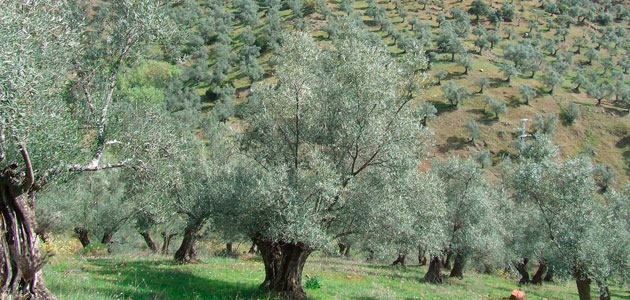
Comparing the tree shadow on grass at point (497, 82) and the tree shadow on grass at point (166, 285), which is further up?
the tree shadow on grass at point (497, 82)

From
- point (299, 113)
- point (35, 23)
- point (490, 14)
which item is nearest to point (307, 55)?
point (299, 113)

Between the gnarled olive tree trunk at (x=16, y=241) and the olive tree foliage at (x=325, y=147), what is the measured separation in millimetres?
6572

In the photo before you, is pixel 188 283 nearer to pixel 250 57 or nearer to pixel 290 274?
pixel 290 274

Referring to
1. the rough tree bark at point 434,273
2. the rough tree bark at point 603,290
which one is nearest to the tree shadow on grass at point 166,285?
the rough tree bark at point 434,273

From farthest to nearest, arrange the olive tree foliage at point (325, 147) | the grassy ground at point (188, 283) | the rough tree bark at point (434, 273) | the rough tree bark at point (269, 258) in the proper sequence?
the rough tree bark at point (434, 273)
the rough tree bark at point (269, 258)
the olive tree foliage at point (325, 147)
the grassy ground at point (188, 283)

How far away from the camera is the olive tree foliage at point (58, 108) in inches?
337

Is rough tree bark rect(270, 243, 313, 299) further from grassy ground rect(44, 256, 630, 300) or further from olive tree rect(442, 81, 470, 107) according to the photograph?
olive tree rect(442, 81, 470, 107)

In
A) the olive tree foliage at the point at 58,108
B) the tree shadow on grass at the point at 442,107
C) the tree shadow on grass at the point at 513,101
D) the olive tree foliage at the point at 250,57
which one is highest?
the olive tree foliage at the point at 250,57

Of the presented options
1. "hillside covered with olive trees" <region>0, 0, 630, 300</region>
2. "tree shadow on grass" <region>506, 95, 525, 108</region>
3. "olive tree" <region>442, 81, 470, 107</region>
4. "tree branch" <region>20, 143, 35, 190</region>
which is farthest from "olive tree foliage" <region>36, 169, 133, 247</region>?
"tree shadow on grass" <region>506, 95, 525, 108</region>

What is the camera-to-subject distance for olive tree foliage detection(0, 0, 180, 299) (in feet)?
28.1

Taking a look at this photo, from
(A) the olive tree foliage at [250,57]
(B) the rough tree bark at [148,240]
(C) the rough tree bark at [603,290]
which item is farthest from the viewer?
(A) the olive tree foliage at [250,57]

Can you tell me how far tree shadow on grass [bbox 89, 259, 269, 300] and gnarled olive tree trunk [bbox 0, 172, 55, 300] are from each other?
345 centimetres

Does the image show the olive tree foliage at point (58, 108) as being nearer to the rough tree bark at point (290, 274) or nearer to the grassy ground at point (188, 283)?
the grassy ground at point (188, 283)

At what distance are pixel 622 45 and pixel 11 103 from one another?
16909cm
